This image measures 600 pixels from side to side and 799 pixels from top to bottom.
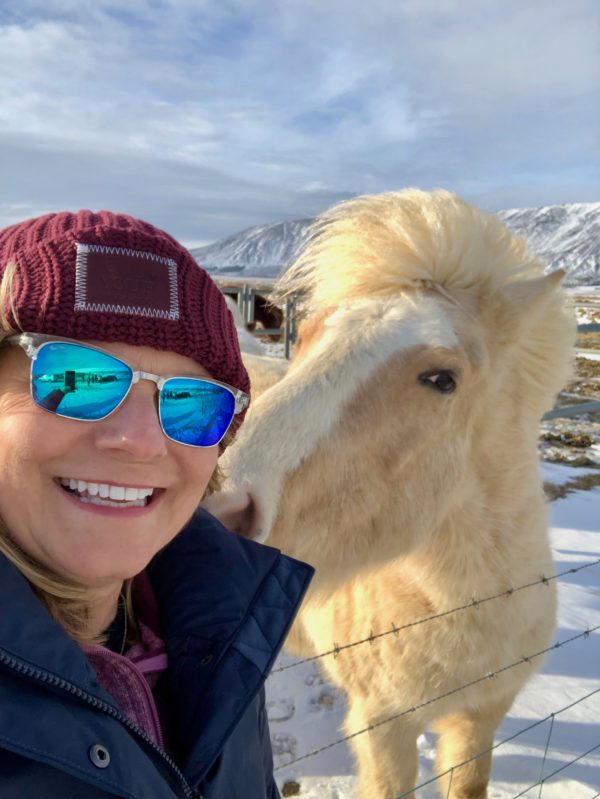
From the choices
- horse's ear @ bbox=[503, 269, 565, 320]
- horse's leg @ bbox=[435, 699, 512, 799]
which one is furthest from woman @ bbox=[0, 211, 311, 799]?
horse's leg @ bbox=[435, 699, 512, 799]

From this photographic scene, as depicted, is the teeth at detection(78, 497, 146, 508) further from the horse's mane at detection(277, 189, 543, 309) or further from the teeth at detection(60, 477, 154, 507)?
the horse's mane at detection(277, 189, 543, 309)

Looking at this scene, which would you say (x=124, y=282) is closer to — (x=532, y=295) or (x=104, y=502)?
(x=104, y=502)

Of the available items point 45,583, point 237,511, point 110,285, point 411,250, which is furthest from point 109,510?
point 411,250

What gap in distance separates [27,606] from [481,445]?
69.9 inches

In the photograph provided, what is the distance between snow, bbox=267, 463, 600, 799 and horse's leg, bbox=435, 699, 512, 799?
16 cm

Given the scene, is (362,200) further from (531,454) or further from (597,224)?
(597,224)

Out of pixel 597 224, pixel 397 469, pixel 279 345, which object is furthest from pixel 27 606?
pixel 597 224

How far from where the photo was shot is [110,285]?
3.11 ft

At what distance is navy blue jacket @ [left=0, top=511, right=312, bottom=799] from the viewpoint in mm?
751

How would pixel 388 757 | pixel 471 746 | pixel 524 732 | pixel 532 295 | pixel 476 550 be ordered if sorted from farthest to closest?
pixel 524 732 < pixel 471 746 < pixel 388 757 < pixel 476 550 < pixel 532 295

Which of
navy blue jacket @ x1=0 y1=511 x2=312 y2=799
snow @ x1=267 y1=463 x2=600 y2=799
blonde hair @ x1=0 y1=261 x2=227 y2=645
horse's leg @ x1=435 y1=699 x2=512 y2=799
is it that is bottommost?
snow @ x1=267 y1=463 x2=600 y2=799

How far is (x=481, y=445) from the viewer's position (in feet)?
7.20

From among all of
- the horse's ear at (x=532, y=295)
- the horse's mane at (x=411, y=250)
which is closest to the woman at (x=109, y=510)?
the horse's mane at (x=411, y=250)

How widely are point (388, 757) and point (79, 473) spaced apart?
7.10 ft
